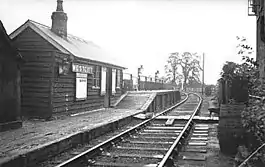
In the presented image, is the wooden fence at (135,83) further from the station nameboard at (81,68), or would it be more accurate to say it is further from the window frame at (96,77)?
the station nameboard at (81,68)

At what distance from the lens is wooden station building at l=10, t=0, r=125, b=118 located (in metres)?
14.2

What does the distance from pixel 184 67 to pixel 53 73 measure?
2193 inches

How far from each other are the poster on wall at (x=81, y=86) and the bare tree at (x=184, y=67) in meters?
50.2

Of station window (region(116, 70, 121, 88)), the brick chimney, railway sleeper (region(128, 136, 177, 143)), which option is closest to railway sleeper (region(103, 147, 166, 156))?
railway sleeper (region(128, 136, 177, 143))

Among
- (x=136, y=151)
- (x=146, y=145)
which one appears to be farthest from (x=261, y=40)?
(x=136, y=151)

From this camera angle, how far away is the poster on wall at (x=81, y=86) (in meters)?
16.4

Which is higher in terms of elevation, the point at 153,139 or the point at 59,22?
the point at 59,22

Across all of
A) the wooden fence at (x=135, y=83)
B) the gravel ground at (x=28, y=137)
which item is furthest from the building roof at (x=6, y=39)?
the wooden fence at (x=135, y=83)

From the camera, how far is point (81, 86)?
16859mm

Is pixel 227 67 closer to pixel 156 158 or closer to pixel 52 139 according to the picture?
pixel 156 158

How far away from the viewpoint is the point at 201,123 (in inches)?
610

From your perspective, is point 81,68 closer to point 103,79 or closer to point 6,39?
point 103,79

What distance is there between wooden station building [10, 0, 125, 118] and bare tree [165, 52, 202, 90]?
4949cm

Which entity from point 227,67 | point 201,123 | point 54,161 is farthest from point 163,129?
point 54,161
